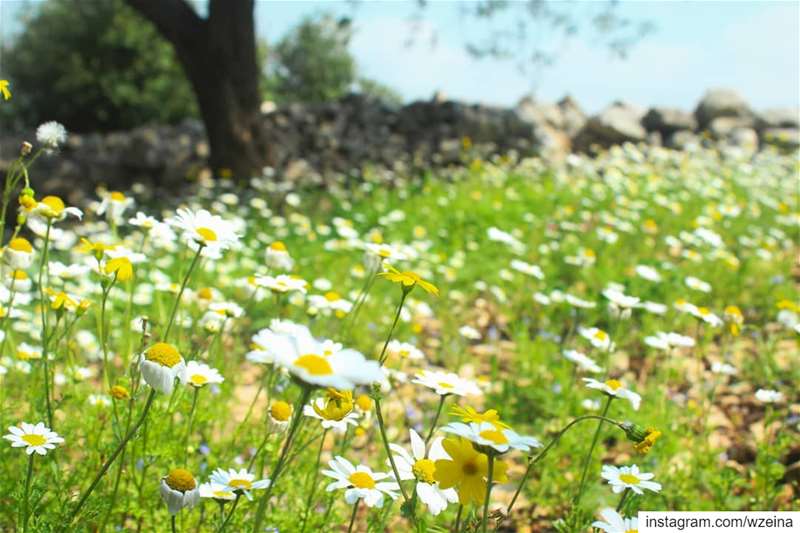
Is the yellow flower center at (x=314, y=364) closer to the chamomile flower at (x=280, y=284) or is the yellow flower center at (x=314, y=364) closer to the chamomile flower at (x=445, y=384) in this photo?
the chamomile flower at (x=445, y=384)

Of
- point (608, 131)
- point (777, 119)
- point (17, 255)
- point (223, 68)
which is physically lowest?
point (17, 255)

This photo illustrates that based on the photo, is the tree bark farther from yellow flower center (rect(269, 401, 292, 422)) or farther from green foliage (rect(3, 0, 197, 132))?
green foliage (rect(3, 0, 197, 132))

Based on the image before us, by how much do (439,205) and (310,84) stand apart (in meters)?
18.4

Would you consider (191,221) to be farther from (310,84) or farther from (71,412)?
(310,84)

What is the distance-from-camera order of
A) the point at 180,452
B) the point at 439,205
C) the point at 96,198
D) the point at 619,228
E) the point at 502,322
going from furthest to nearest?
1. the point at 96,198
2. the point at 439,205
3. the point at 619,228
4. the point at 502,322
5. the point at 180,452

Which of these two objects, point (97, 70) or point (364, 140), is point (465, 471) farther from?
point (97, 70)

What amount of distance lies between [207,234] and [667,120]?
11.7 metres

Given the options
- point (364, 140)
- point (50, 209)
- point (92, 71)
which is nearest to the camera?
point (50, 209)

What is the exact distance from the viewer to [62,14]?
17812 millimetres

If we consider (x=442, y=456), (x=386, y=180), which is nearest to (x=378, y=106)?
(x=386, y=180)

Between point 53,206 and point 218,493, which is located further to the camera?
point 53,206

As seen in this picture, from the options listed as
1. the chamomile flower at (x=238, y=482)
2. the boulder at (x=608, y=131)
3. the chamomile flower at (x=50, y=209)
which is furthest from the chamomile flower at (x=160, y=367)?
the boulder at (x=608, y=131)

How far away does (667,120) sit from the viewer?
11.9m

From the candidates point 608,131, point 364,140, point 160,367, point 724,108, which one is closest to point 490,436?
point 160,367
